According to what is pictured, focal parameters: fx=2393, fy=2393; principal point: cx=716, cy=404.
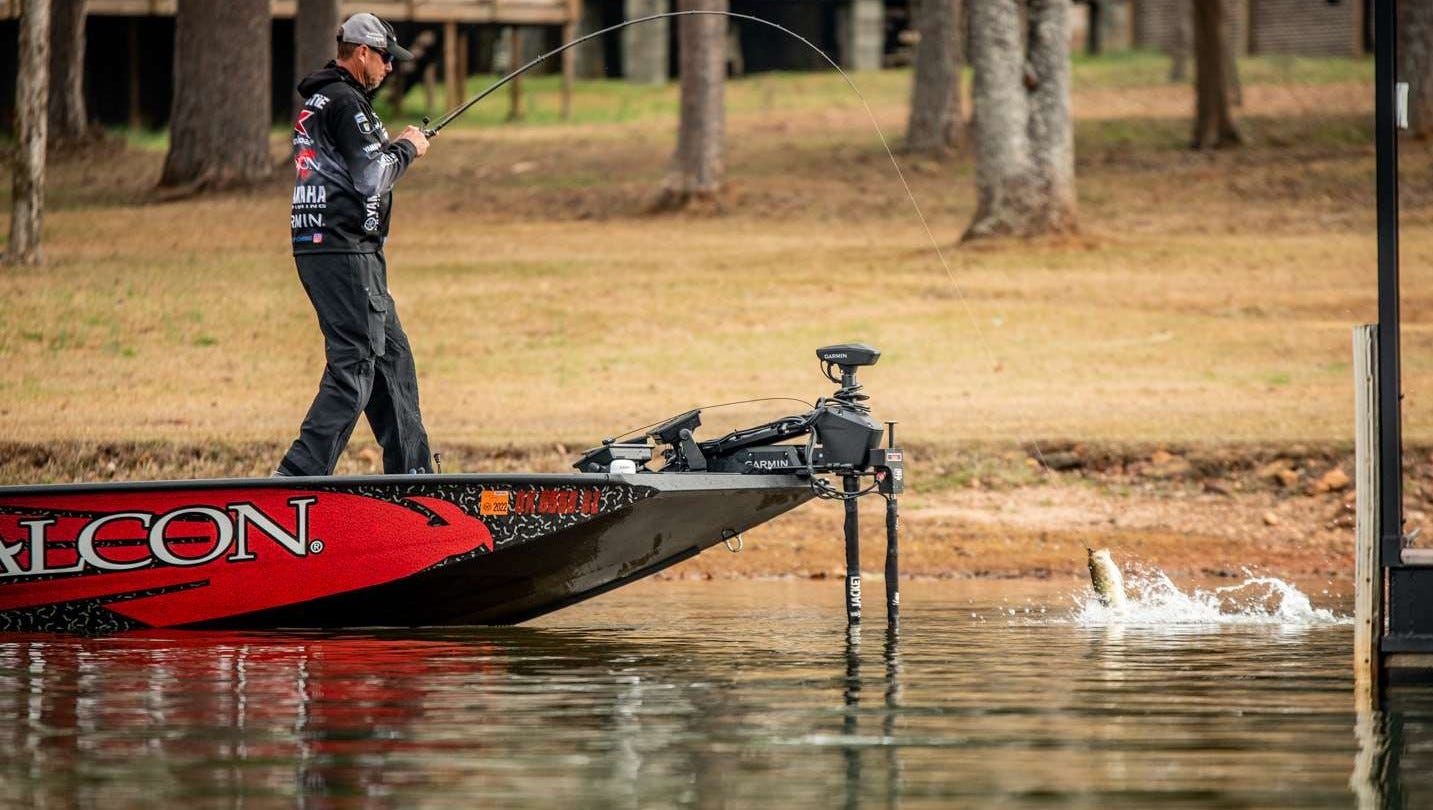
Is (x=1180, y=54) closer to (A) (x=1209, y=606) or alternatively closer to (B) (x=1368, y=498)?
(A) (x=1209, y=606)

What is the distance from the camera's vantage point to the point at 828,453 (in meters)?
9.30

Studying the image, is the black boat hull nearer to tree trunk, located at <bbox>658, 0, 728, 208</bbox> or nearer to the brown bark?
the brown bark

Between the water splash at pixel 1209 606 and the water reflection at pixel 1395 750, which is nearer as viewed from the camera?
the water reflection at pixel 1395 750

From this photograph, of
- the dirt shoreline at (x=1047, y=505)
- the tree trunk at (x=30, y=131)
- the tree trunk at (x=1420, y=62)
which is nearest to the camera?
the dirt shoreline at (x=1047, y=505)

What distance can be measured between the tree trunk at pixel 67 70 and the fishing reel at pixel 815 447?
23095 millimetres

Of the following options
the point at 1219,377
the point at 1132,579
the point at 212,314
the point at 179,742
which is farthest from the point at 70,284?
the point at 179,742

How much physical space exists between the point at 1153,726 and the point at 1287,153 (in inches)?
965

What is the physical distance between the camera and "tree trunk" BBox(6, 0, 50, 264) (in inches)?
814

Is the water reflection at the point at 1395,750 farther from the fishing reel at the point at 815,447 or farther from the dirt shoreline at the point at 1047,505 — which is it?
the dirt shoreline at the point at 1047,505

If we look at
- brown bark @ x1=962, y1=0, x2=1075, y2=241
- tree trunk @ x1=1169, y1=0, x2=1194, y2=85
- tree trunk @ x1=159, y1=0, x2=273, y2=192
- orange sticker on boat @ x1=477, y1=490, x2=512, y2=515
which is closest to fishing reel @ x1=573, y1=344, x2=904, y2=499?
orange sticker on boat @ x1=477, y1=490, x2=512, y2=515

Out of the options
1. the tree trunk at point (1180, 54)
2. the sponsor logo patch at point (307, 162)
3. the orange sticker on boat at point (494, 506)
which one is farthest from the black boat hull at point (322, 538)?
the tree trunk at point (1180, 54)

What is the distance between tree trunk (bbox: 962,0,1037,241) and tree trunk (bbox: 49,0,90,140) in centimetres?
1333

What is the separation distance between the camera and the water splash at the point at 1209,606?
10.3m

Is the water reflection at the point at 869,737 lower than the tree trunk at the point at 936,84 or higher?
lower
